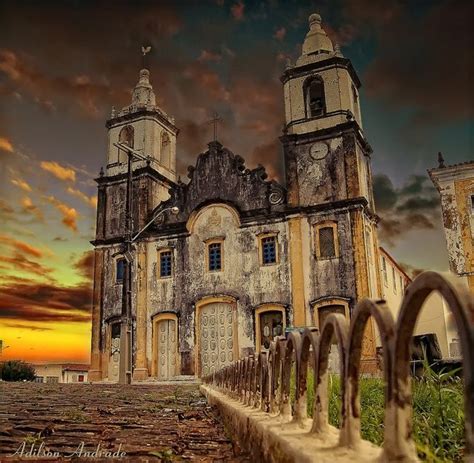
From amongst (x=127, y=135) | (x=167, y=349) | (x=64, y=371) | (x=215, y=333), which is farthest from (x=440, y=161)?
(x=64, y=371)

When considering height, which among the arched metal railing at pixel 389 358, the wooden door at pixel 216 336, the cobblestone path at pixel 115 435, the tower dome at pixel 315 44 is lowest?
the cobblestone path at pixel 115 435

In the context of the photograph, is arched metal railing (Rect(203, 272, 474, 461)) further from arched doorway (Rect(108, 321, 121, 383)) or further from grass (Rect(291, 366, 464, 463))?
arched doorway (Rect(108, 321, 121, 383))

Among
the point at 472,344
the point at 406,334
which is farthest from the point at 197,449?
the point at 472,344

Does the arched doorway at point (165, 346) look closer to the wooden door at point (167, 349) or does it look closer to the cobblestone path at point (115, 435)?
the wooden door at point (167, 349)

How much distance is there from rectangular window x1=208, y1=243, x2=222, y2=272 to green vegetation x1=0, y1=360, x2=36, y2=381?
11355 mm

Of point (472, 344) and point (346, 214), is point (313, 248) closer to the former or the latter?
point (346, 214)

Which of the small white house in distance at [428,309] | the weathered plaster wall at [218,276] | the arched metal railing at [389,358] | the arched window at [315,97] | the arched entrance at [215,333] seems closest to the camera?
the arched metal railing at [389,358]

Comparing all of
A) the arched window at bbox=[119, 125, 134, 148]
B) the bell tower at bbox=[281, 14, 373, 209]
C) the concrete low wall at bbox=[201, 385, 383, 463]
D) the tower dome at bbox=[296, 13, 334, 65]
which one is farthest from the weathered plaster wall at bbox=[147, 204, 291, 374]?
the concrete low wall at bbox=[201, 385, 383, 463]

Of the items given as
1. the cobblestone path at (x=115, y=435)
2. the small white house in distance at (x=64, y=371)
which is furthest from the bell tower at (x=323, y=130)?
the small white house in distance at (x=64, y=371)

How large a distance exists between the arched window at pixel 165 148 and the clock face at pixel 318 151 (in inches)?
300

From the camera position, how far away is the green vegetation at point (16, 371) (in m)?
24.2

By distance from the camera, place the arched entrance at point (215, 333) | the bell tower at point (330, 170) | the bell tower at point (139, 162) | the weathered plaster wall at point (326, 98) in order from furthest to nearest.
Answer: the bell tower at point (139, 162)
the weathered plaster wall at point (326, 98)
the arched entrance at point (215, 333)
the bell tower at point (330, 170)

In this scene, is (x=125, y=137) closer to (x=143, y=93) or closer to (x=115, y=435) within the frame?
(x=143, y=93)

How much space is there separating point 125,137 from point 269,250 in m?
9.35
